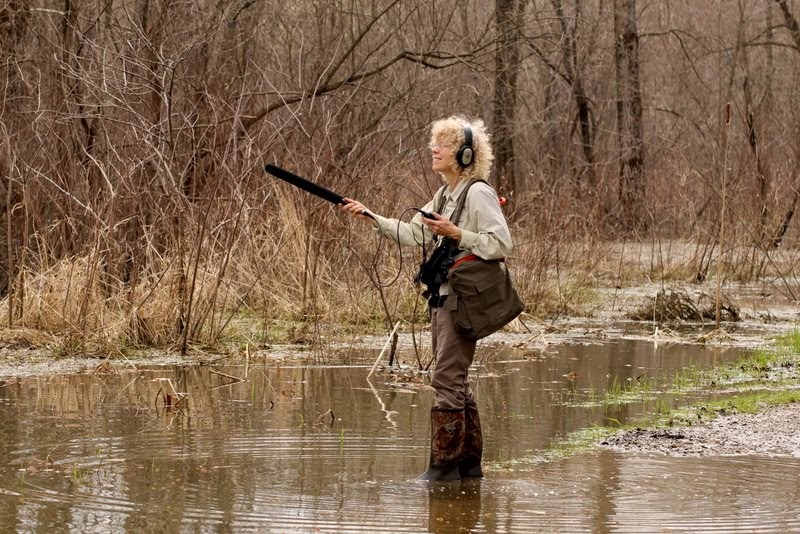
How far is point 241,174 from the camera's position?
11031mm

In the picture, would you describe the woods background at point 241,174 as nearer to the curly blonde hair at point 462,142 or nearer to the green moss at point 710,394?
the green moss at point 710,394

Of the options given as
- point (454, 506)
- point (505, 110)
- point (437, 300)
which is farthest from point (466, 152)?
point (505, 110)

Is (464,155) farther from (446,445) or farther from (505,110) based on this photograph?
(505,110)

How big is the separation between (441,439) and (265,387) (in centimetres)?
323

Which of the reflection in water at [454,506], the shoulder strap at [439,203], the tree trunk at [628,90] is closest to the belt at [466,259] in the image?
the shoulder strap at [439,203]

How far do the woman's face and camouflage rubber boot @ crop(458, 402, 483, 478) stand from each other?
3.91 ft

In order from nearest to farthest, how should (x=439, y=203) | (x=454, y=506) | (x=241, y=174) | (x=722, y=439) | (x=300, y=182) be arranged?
(x=454, y=506) < (x=300, y=182) < (x=439, y=203) < (x=722, y=439) < (x=241, y=174)

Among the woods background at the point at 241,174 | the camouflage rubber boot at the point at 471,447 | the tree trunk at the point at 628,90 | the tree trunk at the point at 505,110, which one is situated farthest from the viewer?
the tree trunk at the point at 628,90

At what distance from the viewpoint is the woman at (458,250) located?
625 cm

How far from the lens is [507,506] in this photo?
5.83 metres

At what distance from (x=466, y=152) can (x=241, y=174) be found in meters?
4.97

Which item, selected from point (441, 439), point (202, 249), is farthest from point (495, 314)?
point (202, 249)

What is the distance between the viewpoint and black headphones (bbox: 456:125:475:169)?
6.35 m

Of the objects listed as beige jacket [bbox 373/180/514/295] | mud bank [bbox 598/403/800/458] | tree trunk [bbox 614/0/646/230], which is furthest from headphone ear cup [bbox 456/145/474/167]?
tree trunk [bbox 614/0/646/230]
